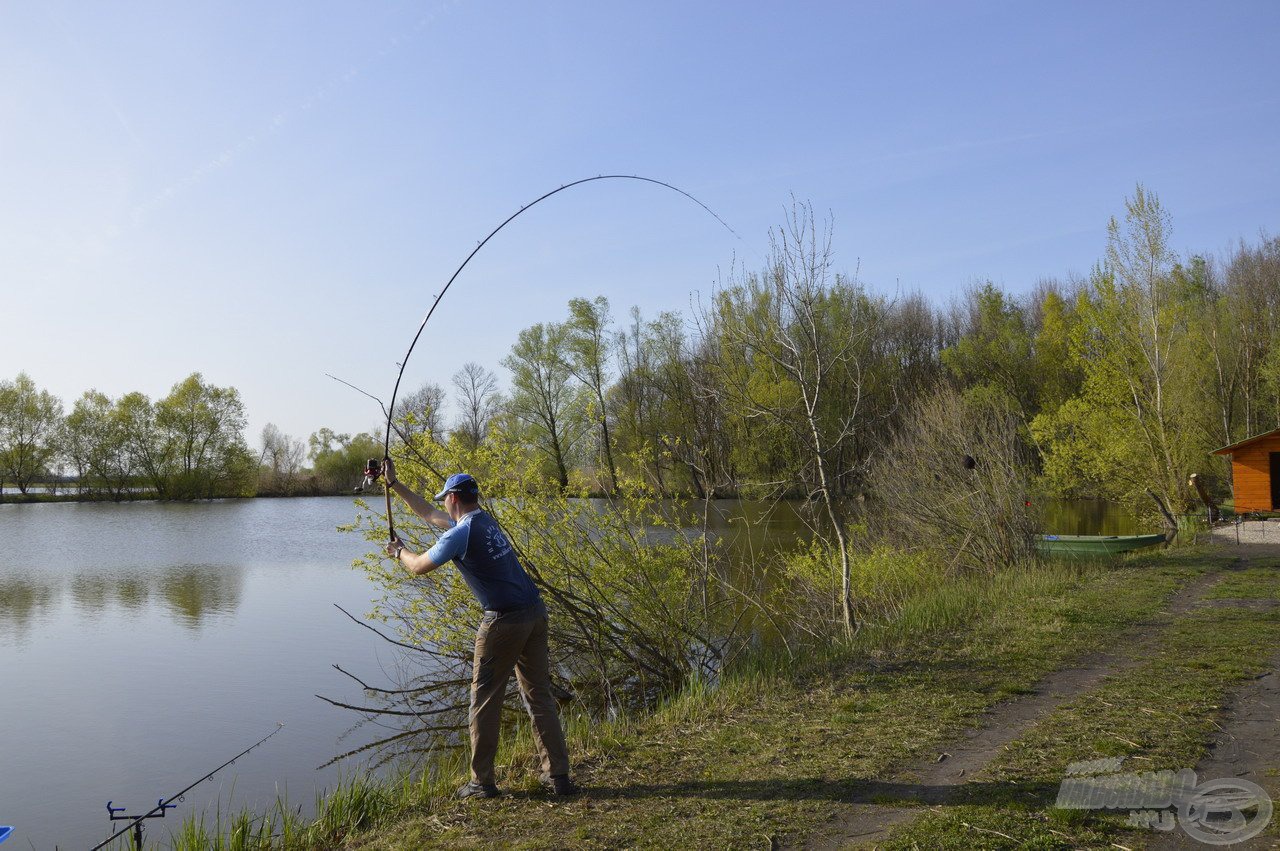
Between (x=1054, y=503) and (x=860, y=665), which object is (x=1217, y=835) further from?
(x=1054, y=503)

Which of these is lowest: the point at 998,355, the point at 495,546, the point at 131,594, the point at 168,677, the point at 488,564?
the point at 168,677

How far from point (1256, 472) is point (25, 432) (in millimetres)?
68639

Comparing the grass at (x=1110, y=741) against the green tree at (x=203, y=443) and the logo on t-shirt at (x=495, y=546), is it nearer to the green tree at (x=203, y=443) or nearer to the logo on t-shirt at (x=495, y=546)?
the logo on t-shirt at (x=495, y=546)

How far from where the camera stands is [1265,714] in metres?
5.84

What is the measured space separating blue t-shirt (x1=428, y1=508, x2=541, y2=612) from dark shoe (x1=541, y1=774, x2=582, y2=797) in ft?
3.52

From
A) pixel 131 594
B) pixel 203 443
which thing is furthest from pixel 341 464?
pixel 131 594

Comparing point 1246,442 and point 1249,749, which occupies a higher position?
point 1246,442

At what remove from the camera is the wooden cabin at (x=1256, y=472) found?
23891mm

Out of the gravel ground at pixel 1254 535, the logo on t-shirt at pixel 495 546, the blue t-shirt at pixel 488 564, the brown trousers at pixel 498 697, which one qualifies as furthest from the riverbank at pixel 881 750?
the gravel ground at pixel 1254 535

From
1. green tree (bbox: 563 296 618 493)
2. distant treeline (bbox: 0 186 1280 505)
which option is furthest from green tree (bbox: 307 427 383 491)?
green tree (bbox: 563 296 618 493)

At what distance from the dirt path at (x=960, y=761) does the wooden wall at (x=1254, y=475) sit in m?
20.2

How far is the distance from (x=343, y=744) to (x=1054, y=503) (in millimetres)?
38288

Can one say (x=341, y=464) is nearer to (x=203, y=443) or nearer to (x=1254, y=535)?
(x=203, y=443)

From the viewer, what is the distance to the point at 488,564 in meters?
5.13
